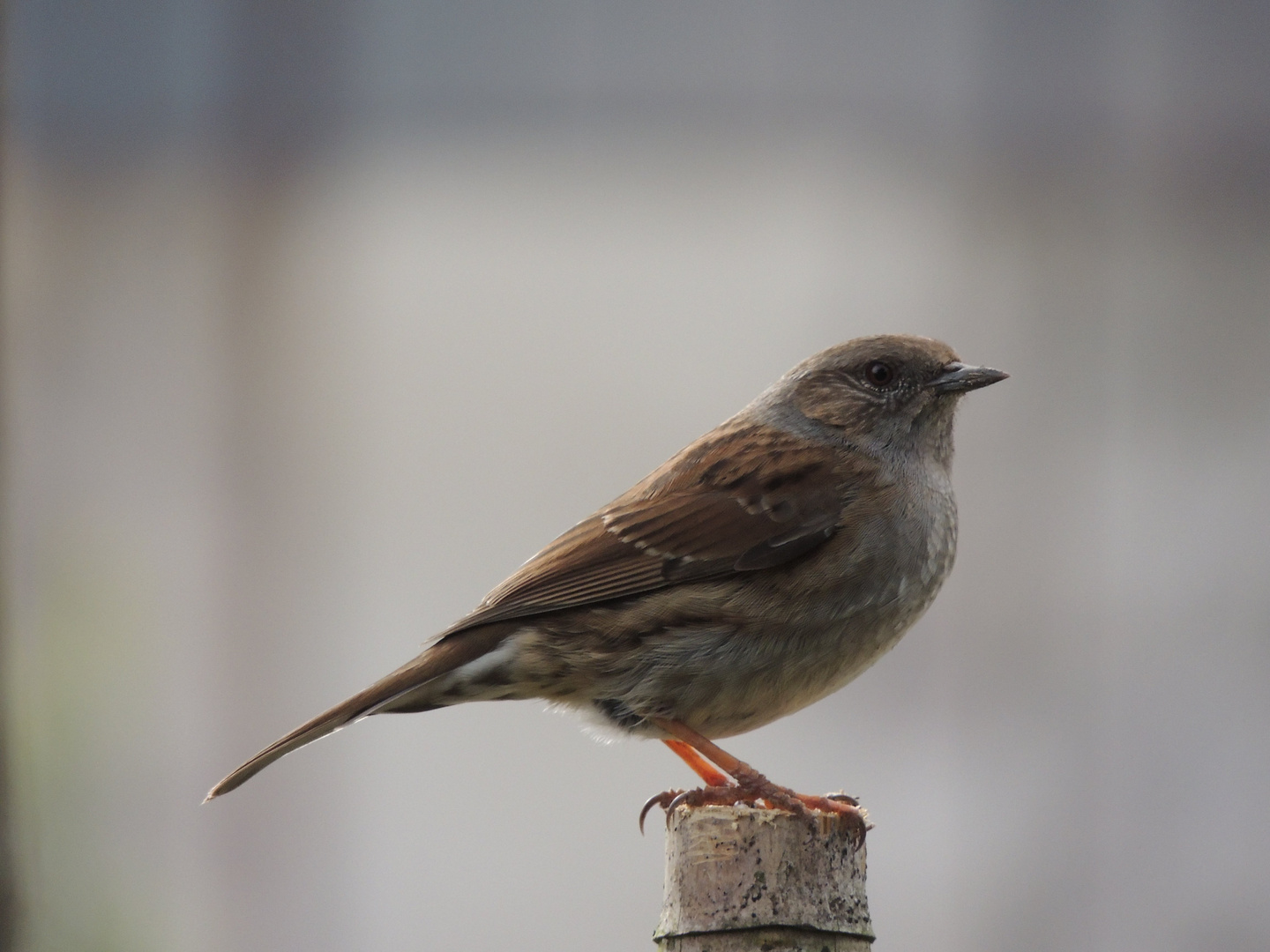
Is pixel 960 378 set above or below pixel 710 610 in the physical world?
above

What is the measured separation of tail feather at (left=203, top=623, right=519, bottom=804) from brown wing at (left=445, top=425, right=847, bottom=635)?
52mm

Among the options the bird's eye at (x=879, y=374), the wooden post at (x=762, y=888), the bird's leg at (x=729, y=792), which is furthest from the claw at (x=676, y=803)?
the bird's eye at (x=879, y=374)

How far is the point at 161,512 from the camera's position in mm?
9922

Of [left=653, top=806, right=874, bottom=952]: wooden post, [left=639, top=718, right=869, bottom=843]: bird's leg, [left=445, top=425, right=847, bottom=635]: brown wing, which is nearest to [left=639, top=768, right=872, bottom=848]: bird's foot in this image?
[left=639, top=718, right=869, bottom=843]: bird's leg

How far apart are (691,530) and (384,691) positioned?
93cm

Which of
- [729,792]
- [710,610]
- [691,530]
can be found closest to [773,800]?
[729,792]

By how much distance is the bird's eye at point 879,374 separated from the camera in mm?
4125

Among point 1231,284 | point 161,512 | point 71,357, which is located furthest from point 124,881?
point 1231,284

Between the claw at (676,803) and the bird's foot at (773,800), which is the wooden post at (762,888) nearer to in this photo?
the bird's foot at (773,800)

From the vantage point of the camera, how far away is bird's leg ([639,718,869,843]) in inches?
117

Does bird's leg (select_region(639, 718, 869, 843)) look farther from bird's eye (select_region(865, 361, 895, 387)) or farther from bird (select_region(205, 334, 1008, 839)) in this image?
bird's eye (select_region(865, 361, 895, 387))

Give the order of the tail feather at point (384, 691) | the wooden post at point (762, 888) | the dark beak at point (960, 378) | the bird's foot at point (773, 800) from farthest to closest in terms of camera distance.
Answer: the dark beak at point (960, 378), the tail feather at point (384, 691), the bird's foot at point (773, 800), the wooden post at point (762, 888)

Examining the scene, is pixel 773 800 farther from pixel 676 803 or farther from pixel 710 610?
pixel 710 610

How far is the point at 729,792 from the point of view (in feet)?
10.8
